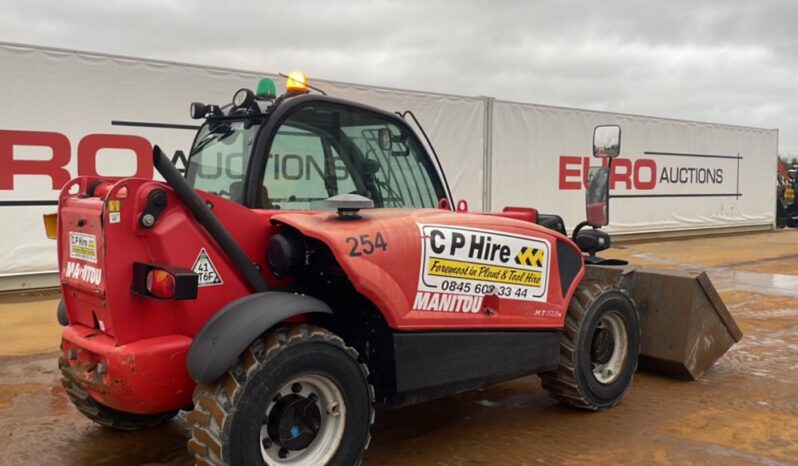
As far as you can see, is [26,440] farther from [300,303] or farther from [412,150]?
[412,150]

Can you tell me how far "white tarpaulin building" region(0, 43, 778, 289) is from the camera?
924 centimetres

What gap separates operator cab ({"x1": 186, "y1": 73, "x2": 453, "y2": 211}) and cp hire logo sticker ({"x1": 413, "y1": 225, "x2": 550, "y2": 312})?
0.63m

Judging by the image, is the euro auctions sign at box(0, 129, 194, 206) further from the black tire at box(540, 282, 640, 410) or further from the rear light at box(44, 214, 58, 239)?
the black tire at box(540, 282, 640, 410)

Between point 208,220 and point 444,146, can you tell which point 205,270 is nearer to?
point 208,220

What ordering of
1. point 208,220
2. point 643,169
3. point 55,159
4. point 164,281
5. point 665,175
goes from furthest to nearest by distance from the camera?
point 665,175, point 643,169, point 55,159, point 208,220, point 164,281

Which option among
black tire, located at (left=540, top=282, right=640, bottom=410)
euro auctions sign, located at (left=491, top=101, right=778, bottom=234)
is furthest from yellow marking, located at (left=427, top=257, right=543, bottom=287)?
euro auctions sign, located at (left=491, top=101, right=778, bottom=234)

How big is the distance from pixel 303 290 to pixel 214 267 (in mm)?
565

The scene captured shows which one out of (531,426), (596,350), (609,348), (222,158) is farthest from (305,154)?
(609,348)

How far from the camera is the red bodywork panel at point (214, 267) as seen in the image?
2.94m

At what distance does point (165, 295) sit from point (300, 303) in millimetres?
591

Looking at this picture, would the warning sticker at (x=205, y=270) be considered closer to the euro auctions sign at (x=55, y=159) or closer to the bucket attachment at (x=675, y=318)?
the bucket attachment at (x=675, y=318)

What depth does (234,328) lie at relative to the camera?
2920 millimetres

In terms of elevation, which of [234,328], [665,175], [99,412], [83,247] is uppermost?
[665,175]

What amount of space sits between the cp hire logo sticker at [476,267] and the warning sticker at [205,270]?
995mm
